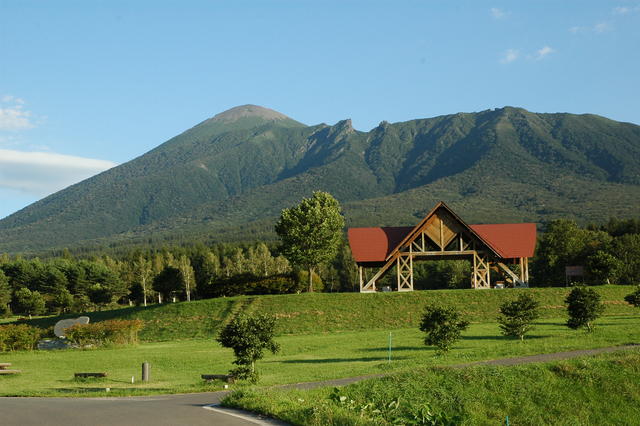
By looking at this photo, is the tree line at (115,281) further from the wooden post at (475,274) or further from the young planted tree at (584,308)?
the young planted tree at (584,308)

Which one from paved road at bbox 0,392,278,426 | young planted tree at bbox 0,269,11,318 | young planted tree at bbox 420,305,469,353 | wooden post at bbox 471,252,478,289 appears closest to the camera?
paved road at bbox 0,392,278,426

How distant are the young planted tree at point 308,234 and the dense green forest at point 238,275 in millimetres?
2155

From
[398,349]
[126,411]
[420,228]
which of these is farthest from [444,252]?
[126,411]

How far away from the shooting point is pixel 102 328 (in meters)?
41.6

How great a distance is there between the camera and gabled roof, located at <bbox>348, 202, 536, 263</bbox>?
55656 millimetres

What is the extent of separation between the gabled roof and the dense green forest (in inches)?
266

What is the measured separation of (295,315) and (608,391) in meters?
31.6

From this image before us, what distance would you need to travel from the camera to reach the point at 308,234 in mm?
61688

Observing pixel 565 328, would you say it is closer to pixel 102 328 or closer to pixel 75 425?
pixel 102 328

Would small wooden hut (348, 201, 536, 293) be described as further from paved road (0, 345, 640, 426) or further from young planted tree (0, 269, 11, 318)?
young planted tree (0, 269, 11, 318)

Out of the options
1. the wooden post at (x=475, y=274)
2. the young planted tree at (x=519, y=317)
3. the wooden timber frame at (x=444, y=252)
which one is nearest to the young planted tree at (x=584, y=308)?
the young planted tree at (x=519, y=317)

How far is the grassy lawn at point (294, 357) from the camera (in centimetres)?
2325

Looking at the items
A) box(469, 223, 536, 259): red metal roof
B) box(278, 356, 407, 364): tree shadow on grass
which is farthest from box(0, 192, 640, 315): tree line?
box(278, 356, 407, 364): tree shadow on grass

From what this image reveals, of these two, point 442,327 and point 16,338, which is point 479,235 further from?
point 16,338
